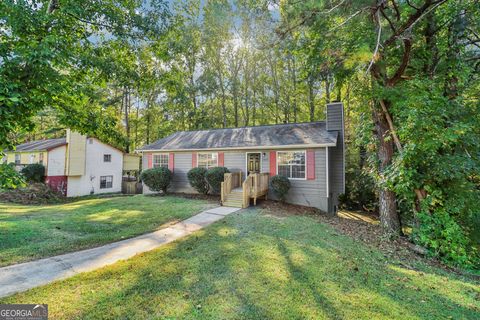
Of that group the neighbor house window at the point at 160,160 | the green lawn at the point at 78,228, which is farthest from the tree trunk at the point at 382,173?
the neighbor house window at the point at 160,160

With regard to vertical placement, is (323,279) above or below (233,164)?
below

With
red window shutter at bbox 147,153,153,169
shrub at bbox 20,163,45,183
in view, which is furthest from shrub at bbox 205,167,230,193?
shrub at bbox 20,163,45,183

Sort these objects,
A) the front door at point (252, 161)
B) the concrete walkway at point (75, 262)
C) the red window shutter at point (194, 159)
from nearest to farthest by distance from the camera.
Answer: the concrete walkway at point (75, 262)
the front door at point (252, 161)
the red window shutter at point (194, 159)

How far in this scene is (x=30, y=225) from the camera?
21.4ft

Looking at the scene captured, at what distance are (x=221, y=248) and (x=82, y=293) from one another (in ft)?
8.69

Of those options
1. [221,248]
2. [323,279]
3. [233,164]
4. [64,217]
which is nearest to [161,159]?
[233,164]

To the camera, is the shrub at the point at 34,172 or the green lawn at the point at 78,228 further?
the shrub at the point at 34,172

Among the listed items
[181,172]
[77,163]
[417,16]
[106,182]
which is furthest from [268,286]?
[106,182]

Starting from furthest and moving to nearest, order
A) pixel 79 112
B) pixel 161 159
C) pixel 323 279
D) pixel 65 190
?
1. pixel 65 190
2. pixel 161 159
3. pixel 79 112
4. pixel 323 279

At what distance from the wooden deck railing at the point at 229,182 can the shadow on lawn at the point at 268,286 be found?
4742 mm

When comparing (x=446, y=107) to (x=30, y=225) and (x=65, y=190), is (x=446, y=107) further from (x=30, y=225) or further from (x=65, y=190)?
(x=65, y=190)

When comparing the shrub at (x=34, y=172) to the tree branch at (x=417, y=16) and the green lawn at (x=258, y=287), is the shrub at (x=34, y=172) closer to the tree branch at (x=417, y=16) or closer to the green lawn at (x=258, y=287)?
the green lawn at (x=258, y=287)

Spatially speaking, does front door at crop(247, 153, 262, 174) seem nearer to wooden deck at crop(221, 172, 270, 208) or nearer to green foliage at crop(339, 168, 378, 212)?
wooden deck at crop(221, 172, 270, 208)

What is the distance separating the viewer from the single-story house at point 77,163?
1675 cm
